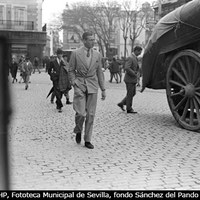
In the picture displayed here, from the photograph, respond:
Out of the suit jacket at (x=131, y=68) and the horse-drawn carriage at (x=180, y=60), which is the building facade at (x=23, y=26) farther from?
the horse-drawn carriage at (x=180, y=60)

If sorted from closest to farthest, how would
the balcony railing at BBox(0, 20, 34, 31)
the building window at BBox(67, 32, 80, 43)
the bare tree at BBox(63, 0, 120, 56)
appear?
the balcony railing at BBox(0, 20, 34, 31), the bare tree at BBox(63, 0, 120, 56), the building window at BBox(67, 32, 80, 43)

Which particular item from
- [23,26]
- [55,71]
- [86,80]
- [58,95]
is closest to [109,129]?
[86,80]

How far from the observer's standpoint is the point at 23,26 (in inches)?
1790

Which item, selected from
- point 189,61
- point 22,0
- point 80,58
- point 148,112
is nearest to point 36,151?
point 80,58

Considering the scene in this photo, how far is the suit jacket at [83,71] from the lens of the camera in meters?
5.96

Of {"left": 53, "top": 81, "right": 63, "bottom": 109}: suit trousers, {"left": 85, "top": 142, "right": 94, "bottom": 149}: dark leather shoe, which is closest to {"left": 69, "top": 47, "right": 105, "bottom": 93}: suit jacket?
{"left": 85, "top": 142, "right": 94, "bottom": 149}: dark leather shoe

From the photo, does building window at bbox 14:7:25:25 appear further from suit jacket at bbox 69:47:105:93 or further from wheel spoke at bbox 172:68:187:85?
suit jacket at bbox 69:47:105:93

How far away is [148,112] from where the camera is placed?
1019 cm

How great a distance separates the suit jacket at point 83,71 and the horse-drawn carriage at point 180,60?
2.05 metres

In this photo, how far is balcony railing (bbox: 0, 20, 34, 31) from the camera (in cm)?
4425

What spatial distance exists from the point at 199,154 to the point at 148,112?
15.1ft

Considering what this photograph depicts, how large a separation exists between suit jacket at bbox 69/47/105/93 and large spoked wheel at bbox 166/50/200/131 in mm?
2049

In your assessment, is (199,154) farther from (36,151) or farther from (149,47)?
(149,47)

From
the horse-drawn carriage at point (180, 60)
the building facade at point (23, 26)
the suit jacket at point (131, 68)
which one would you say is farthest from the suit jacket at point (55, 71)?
the building facade at point (23, 26)
